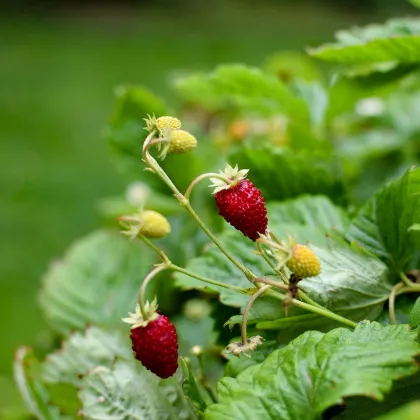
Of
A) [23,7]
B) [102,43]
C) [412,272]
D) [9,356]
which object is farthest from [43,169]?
[23,7]

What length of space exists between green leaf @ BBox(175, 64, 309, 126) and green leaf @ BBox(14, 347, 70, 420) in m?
0.43

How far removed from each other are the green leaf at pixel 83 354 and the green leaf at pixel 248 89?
40 centimetres

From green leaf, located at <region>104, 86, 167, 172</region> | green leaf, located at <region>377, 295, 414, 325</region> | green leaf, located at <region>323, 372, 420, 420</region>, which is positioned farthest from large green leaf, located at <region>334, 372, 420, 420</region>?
green leaf, located at <region>104, 86, 167, 172</region>

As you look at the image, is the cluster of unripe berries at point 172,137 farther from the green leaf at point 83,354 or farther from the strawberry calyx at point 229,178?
the green leaf at point 83,354

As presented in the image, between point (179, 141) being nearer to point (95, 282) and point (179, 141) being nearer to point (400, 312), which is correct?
point (400, 312)

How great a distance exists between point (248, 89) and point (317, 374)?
589 millimetres

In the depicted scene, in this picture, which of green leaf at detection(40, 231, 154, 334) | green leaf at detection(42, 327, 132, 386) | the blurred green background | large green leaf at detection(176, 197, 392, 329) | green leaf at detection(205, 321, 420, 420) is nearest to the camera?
green leaf at detection(205, 321, 420, 420)

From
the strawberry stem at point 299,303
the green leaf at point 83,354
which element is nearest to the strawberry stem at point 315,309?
the strawberry stem at point 299,303

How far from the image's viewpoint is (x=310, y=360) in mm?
492

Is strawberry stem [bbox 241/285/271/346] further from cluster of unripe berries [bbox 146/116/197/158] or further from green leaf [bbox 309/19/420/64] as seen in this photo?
green leaf [bbox 309/19/420/64]

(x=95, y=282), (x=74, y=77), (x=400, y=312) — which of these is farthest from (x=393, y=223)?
(x=74, y=77)

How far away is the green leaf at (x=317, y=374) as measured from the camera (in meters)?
0.46

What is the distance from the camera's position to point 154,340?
1.72ft

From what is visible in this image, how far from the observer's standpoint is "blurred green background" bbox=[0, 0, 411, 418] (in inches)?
111
